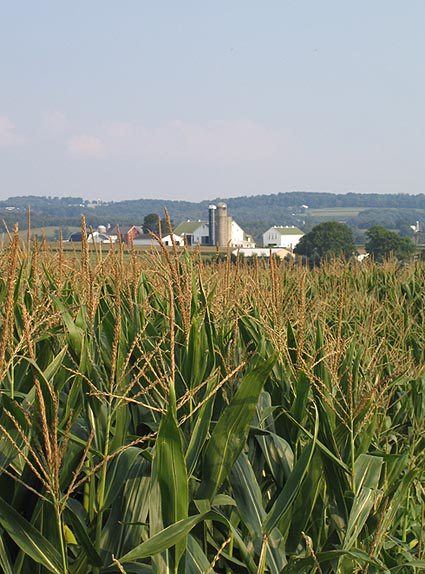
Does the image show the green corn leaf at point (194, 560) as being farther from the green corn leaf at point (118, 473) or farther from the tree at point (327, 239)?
the tree at point (327, 239)

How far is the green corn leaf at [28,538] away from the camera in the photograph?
1809 millimetres

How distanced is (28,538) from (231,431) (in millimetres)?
608

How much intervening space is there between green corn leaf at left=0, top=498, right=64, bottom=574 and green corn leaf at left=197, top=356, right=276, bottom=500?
1.56 ft

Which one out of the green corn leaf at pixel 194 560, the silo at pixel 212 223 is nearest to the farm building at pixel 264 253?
the green corn leaf at pixel 194 560

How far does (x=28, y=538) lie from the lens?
71.9 inches

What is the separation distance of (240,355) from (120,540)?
5.00 ft

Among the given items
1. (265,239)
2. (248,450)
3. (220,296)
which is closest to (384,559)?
(248,450)

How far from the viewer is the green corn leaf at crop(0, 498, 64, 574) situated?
1809 mm

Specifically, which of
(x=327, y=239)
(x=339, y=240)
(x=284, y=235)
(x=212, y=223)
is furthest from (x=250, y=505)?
(x=284, y=235)

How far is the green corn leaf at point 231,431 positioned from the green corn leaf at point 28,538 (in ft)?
1.56

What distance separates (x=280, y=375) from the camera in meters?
3.16

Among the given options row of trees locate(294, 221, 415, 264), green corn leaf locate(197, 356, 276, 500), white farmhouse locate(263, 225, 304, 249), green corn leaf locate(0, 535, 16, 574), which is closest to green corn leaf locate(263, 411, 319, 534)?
green corn leaf locate(197, 356, 276, 500)

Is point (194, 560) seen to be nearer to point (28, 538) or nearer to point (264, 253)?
point (28, 538)

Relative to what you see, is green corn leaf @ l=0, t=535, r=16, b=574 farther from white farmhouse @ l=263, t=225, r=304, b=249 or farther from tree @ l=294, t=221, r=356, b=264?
white farmhouse @ l=263, t=225, r=304, b=249
